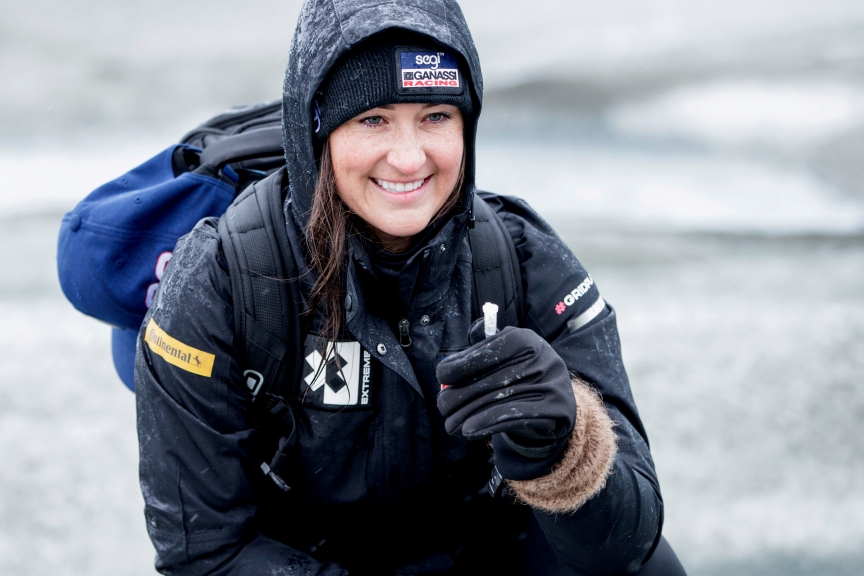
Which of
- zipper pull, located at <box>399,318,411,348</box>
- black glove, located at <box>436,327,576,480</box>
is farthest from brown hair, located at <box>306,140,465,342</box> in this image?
black glove, located at <box>436,327,576,480</box>

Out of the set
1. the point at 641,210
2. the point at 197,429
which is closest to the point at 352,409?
the point at 197,429

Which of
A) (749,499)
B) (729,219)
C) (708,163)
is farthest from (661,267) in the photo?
(749,499)

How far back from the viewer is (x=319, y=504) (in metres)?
1.88

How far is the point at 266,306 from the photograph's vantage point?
170 cm

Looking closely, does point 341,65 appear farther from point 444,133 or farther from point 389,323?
point 389,323

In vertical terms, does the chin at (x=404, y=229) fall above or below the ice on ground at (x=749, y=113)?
below

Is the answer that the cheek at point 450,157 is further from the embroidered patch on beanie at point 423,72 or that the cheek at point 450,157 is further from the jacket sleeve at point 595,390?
the jacket sleeve at point 595,390

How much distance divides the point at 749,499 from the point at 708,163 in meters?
2.85

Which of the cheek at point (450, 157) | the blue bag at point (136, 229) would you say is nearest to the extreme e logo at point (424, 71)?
the cheek at point (450, 157)

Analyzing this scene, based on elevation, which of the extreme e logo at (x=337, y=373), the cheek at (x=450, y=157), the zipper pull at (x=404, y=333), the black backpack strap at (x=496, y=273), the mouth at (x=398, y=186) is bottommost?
the extreme e logo at (x=337, y=373)

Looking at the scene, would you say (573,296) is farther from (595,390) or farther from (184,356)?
(184,356)

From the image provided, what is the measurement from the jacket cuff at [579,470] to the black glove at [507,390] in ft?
0.31

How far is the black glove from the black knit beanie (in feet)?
1.63

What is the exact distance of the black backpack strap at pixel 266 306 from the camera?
5.58ft
